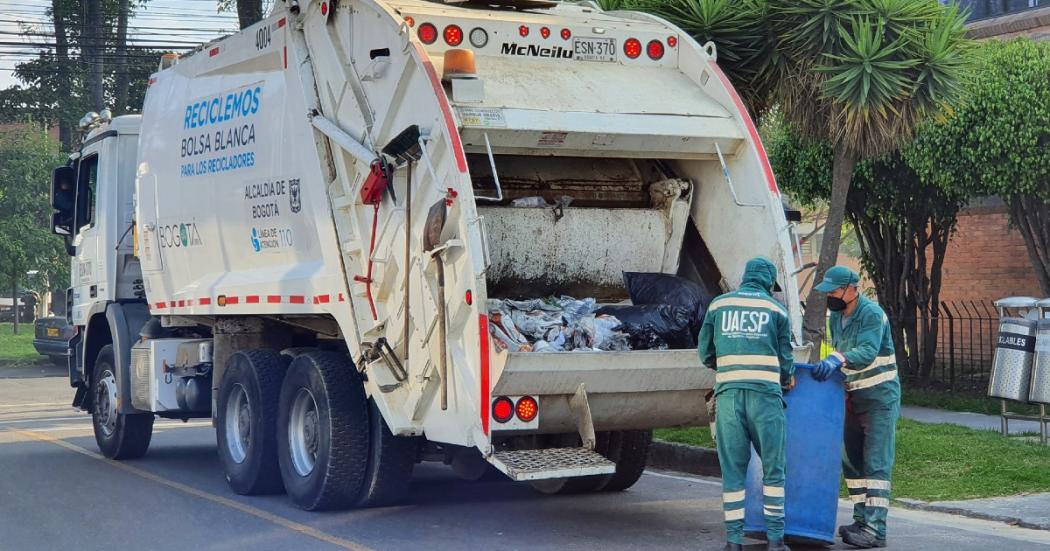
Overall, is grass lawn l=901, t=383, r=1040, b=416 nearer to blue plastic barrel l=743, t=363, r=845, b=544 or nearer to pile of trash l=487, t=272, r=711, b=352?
pile of trash l=487, t=272, r=711, b=352

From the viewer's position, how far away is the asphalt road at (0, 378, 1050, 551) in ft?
24.5

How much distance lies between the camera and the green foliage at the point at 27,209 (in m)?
28.7

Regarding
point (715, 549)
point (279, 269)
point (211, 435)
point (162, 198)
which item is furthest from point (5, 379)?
point (715, 549)

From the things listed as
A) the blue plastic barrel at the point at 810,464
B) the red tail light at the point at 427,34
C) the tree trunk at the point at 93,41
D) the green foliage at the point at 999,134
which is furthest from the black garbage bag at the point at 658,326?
the tree trunk at the point at 93,41

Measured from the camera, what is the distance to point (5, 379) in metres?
21.8

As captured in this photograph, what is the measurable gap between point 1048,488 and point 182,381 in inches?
244

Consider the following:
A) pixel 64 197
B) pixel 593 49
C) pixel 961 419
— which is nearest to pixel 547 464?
pixel 593 49

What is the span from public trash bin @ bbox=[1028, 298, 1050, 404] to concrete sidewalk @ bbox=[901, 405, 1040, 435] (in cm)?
98

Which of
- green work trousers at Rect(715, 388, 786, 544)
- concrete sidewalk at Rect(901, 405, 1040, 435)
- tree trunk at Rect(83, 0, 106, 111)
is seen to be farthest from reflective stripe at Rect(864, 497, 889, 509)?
tree trunk at Rect(83, 0, 106, 111)

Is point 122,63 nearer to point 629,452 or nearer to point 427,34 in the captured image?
point 629,452

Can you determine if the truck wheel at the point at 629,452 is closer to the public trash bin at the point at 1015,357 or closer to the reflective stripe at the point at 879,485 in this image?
the reflective stripe at the point at 879,485

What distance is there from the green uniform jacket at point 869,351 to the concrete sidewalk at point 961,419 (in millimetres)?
4642

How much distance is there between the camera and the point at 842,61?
10750mm

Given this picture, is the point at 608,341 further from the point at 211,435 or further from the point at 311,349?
the point at 211,435
